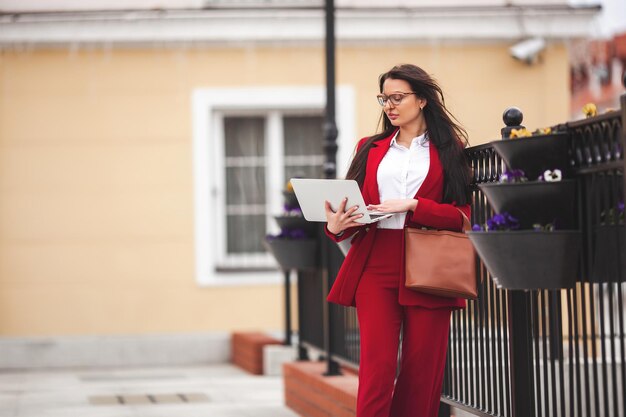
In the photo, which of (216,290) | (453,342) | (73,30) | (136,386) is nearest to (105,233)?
(216,290)

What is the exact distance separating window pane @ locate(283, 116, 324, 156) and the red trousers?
8.16 meters

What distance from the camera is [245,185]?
12766 millimetres

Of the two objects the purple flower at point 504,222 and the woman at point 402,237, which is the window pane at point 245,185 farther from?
the purple flower at point 504,222

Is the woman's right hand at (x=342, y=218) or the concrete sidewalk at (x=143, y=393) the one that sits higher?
the woman's right hand at (x=342, y=218)

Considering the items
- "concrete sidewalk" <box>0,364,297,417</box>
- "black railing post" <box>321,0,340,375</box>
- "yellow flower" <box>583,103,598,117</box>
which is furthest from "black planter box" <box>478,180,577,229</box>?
"concrete sidewalk" <box>0,364,297,417</box>

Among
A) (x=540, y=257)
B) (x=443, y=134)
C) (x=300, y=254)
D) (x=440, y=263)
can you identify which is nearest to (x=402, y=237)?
(x=440, y=263)

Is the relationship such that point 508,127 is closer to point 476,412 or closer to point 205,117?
point 476,412

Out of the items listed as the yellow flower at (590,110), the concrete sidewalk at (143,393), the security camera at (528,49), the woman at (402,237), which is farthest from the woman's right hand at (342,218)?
the security camera at (528,49)

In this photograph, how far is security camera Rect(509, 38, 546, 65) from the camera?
1265cm

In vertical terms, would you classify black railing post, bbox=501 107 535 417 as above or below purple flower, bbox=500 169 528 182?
below

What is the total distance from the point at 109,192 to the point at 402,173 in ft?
26.4

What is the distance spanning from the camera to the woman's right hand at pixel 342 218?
4.49 meters

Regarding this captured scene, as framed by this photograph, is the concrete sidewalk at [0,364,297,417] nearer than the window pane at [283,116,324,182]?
Yes

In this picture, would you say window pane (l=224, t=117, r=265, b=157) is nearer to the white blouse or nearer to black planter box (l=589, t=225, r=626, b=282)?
A: the white blouse
